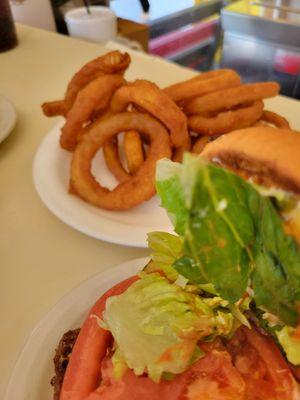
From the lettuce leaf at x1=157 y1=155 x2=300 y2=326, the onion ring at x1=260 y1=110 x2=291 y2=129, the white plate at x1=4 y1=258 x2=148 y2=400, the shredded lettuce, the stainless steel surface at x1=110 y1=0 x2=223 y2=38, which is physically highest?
the lettuce leaf at x1=157 y1=155 x2=300 y2=326

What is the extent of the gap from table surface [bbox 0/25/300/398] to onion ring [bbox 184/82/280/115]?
0.25 m

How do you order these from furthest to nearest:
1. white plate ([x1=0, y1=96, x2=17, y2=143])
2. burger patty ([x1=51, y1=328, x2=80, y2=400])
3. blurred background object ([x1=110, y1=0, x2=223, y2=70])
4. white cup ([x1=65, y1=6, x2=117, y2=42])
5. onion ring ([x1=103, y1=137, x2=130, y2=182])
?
blurred background object ([x1=110, y1=0, x2=223, y2=70]) < white cup ([x1=65, y1=6, x2=117, y2=42]) < white plate ([x1=0, y1=96, x2=17, y2=143]) < onion ring ([x1=103, y1=137, x2=130, y2=182]) < burger patty ([x1=51, y1=328, x2=80, y2=400])

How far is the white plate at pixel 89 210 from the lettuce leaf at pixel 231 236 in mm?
404

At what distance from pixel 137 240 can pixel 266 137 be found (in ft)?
1.56

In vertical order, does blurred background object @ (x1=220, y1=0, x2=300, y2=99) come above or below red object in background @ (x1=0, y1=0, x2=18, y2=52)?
below

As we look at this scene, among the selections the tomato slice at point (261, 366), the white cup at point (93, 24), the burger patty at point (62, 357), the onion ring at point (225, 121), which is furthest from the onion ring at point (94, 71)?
the white cup at point (93, 24)

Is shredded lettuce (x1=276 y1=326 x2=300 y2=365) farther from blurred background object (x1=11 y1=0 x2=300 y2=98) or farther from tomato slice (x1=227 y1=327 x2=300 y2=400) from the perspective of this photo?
blurred background object (x1=11 y1=0 x2=300 y2=98)

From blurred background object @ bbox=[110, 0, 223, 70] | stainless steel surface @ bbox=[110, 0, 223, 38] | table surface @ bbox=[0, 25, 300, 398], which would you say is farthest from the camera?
blurred background object @ bbox=[110, 0, 223, 70]

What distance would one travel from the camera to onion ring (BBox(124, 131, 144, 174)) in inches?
38.5

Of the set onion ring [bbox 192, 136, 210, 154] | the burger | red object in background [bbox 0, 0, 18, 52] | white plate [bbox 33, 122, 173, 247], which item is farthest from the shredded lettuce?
red object in background [bbox 0, 0, 18, 52]

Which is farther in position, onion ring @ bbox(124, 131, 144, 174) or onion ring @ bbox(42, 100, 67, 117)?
onion ring @ bbox(42, 100, 67, 117)

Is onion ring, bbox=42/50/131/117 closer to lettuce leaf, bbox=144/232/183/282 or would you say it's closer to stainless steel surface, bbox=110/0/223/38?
lettuce leaf, bbox=144/232/183/282

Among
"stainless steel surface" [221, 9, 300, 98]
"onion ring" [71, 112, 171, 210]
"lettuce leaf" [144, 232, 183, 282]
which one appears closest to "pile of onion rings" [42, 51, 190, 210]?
"onion ring" [71, 112, 171, 210]

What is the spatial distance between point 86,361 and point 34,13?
197 cm
